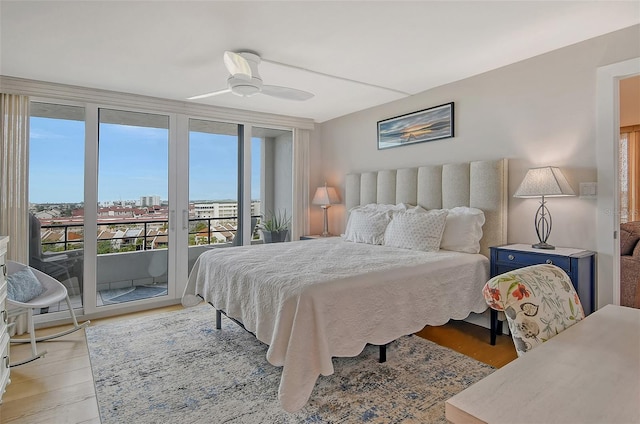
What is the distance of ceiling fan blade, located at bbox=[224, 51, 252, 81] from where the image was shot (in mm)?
2637

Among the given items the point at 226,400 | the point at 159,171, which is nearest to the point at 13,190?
the point at 159,171

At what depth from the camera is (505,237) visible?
3215 millimetres

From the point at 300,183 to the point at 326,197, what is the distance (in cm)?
51

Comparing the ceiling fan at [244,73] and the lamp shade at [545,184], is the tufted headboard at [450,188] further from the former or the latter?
the ceiling fan at [244,73]

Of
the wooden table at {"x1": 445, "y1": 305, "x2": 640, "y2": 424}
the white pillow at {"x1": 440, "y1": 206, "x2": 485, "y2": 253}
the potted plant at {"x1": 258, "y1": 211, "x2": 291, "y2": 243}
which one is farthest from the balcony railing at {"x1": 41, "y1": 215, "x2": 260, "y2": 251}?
the wooden table at {"x1": 445, "y1": 305, "x2": 640, "y2": 424}

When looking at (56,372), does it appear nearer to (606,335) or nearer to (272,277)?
(272,277)

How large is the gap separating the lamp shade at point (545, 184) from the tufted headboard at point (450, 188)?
1.13 feet

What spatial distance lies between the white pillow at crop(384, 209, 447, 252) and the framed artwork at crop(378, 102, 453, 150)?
0.88m

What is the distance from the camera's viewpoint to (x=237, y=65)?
2.72m

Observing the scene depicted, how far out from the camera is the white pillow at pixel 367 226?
3777mm

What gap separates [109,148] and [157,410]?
3.00 m

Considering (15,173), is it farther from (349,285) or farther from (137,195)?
(349,285)

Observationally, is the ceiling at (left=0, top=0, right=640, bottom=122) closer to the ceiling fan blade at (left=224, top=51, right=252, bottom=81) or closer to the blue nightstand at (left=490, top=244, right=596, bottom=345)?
the ceiling fan blade at (left=224, top=51, right=252, bottom=81)

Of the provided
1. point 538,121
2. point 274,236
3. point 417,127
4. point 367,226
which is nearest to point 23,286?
point 274,236
